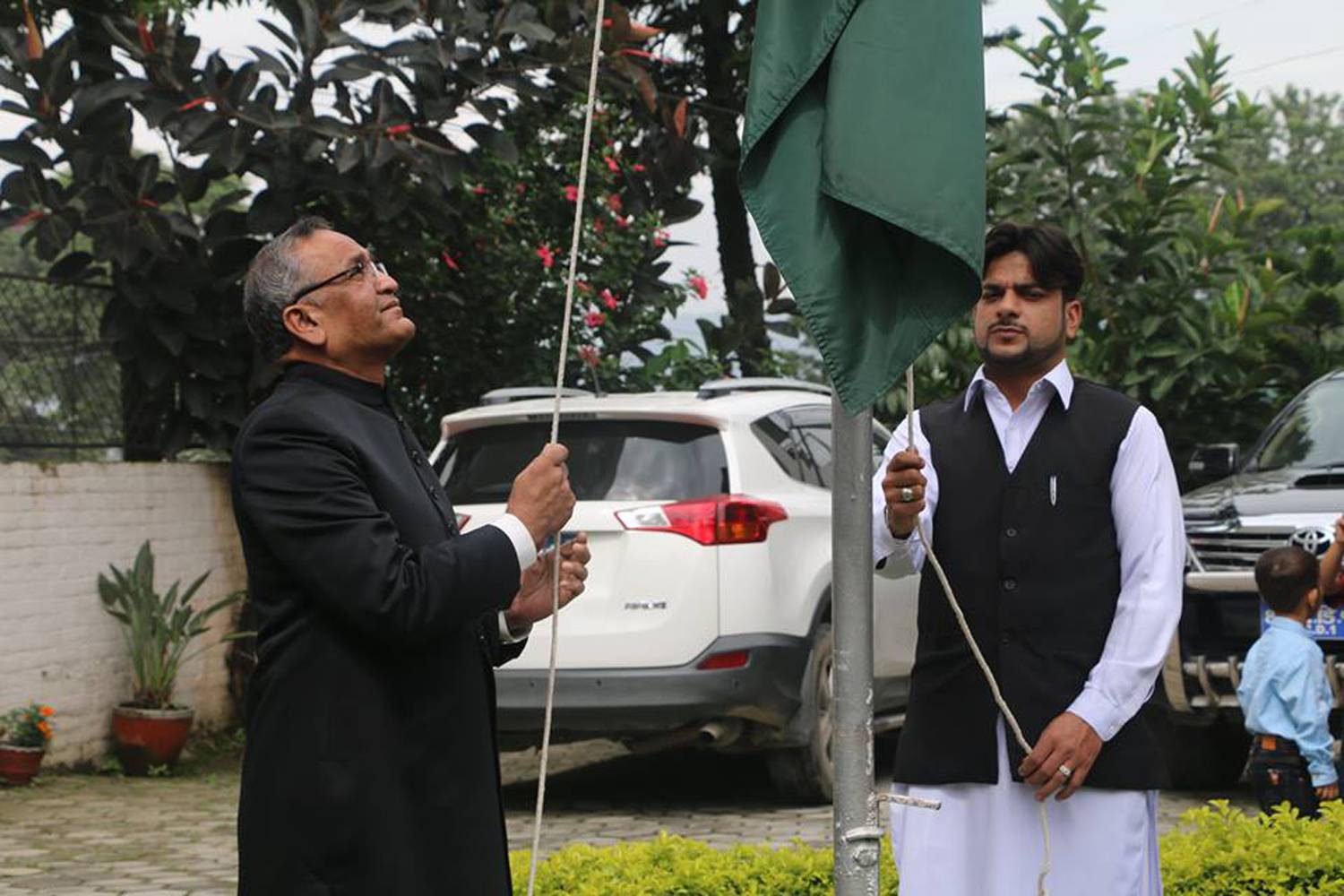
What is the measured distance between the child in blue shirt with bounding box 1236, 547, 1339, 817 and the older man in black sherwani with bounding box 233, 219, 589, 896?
4.48 metres

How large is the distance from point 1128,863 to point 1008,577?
2.07ft

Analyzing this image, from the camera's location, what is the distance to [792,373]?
1442cm

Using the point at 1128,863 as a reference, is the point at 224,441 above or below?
above

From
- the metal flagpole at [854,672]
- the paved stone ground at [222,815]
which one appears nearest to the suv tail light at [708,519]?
the paved stone ground at [222,815]

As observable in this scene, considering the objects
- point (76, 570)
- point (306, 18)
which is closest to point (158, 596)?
point (76, 570)

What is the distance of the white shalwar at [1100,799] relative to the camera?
163 inches

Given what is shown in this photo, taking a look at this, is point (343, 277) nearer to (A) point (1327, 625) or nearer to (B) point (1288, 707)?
(B) point (1288, 707)

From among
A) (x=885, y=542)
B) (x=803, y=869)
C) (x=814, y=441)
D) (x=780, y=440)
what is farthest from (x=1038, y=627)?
(x=814, y=441)

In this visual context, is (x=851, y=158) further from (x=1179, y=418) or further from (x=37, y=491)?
(x=1179, y=418)

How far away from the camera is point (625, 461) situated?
914 cm

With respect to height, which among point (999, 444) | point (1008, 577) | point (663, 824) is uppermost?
point (999, 444)

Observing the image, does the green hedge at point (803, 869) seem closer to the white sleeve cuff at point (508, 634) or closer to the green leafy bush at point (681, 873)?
the green leafy bush at point (681, 873)

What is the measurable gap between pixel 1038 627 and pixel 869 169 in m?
1.18

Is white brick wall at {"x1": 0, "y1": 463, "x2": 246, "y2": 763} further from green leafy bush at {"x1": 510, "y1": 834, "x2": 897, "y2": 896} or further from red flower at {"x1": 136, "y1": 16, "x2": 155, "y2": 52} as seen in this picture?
green leafy bush at {"x1": 510, "y1": 834, "x2": 897, "y2": 896}
